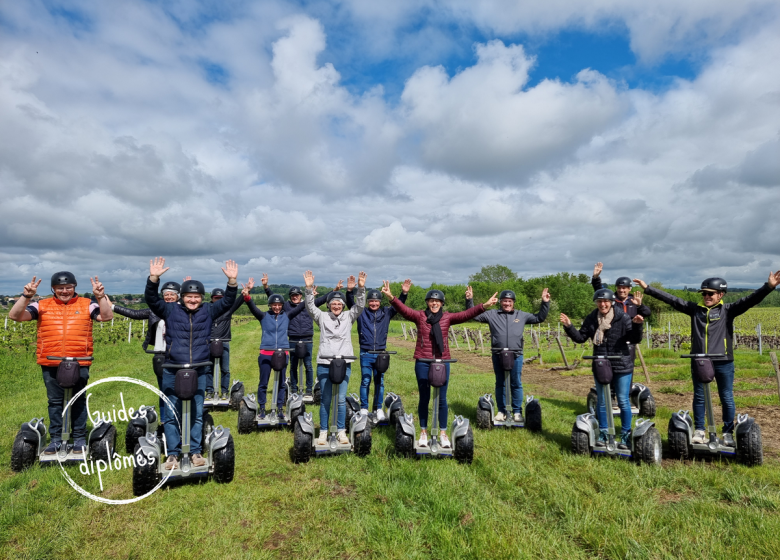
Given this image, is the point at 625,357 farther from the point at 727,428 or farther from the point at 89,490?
the point at 89,490

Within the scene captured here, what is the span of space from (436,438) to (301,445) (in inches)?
73.4

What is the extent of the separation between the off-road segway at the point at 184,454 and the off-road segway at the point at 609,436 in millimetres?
4635

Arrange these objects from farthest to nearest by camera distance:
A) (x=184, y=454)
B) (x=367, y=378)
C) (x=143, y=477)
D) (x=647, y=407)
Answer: (x=647, y=407), (x=367, y=378), (x=184, y=454), (x=143, y=477)

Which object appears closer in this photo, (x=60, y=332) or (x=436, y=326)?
(x=60, y=332)

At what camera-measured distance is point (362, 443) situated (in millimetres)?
5918

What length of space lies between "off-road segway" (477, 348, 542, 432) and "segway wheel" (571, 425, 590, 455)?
129 centimetres

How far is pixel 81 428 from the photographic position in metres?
5.79

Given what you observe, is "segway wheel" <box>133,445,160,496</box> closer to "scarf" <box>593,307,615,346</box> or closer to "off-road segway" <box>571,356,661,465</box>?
"off-road segway" <box>571,356,661,465</box>

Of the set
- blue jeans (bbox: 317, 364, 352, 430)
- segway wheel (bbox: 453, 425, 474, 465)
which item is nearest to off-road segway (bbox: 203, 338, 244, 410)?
blue jeans (bbox: 317, 364, 352, 430)

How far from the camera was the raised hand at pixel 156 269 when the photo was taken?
16.4 feet

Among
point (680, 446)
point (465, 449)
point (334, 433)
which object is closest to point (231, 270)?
point (334, 433)

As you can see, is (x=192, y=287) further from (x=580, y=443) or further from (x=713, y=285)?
(x=713, y=285)

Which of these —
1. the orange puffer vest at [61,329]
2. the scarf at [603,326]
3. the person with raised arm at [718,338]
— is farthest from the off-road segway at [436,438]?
the orange puffer vest at [61,329]

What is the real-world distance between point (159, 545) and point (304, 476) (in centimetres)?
182
